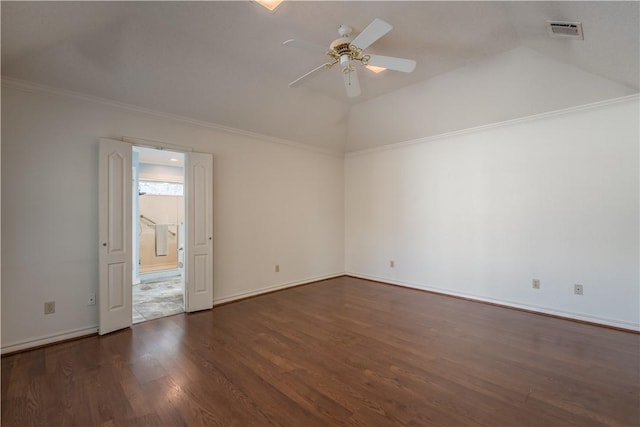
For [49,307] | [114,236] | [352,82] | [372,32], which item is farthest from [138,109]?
[372,32]

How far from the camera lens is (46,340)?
2.97m

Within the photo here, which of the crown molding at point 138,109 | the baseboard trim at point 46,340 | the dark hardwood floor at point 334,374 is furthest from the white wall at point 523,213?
the baseboard trim at point 46,340

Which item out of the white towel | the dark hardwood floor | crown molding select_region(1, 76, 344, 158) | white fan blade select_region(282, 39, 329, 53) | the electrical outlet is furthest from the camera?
the white towel

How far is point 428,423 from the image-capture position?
1.84 metres

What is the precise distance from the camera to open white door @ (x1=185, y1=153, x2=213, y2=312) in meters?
3.93

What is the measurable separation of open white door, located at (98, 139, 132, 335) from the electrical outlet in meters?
0.39

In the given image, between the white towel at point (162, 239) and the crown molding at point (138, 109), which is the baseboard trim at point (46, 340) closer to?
the crown molding at point (138, 109)

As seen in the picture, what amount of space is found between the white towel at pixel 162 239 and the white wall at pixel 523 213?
512 centimetres

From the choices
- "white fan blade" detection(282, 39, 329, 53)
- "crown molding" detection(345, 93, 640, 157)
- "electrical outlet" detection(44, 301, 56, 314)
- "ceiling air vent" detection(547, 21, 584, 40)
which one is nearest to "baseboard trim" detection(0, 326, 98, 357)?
"electrical outlet" detection(44, 301, 56, 314)

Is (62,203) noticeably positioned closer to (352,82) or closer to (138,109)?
(138,109)

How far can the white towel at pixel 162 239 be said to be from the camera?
723cm

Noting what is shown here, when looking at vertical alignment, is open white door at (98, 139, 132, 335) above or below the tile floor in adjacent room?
above

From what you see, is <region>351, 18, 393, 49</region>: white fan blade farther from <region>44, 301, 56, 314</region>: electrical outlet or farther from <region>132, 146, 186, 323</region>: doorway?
<region>132, 146, 186, 323</region>: doorway

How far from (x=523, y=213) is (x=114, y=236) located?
16.9 ft
